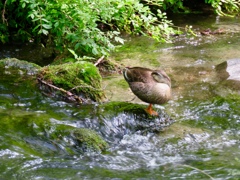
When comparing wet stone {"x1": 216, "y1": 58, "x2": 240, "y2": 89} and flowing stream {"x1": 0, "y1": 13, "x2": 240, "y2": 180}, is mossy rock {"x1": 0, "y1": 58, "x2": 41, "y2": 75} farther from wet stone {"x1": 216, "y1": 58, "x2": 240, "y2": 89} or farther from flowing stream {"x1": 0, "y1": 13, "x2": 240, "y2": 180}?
wet stone {"x1": 216, "y1": 58, "x2": 240, "y2": 89}

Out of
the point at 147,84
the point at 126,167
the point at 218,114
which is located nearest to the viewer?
the point at 126,167

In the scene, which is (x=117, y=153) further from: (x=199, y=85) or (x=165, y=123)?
(x=199, y=85)

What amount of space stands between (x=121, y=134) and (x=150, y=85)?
678mm

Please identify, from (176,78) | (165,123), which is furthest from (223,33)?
(165,123)

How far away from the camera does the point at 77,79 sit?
228 inches

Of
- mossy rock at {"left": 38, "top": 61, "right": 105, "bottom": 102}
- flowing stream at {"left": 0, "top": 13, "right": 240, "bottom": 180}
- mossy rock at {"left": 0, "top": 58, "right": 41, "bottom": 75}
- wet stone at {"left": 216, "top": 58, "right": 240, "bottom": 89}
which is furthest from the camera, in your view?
wet stone at {"left": 216, "top": 58, "right": 240, "bottom": 89}

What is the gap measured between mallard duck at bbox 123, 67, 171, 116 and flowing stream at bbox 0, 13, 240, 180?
1.18 ft

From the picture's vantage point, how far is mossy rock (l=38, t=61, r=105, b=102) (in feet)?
18.8

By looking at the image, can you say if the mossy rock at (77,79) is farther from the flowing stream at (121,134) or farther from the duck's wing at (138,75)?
the duck's wing at (138,75)

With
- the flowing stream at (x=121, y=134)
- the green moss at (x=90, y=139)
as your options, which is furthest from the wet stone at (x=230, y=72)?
the green moss at (x=90, y=139)

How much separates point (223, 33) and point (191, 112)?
15.1 ft

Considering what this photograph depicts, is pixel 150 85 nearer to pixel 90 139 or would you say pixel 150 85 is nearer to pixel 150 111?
pixel 150 111

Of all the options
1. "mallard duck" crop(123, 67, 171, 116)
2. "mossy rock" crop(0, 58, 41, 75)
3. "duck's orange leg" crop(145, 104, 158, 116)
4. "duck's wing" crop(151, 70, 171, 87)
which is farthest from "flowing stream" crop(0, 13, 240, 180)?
"duck's wing" crop(151, 70, 171, 87)

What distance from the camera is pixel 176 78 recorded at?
7.02 metres
